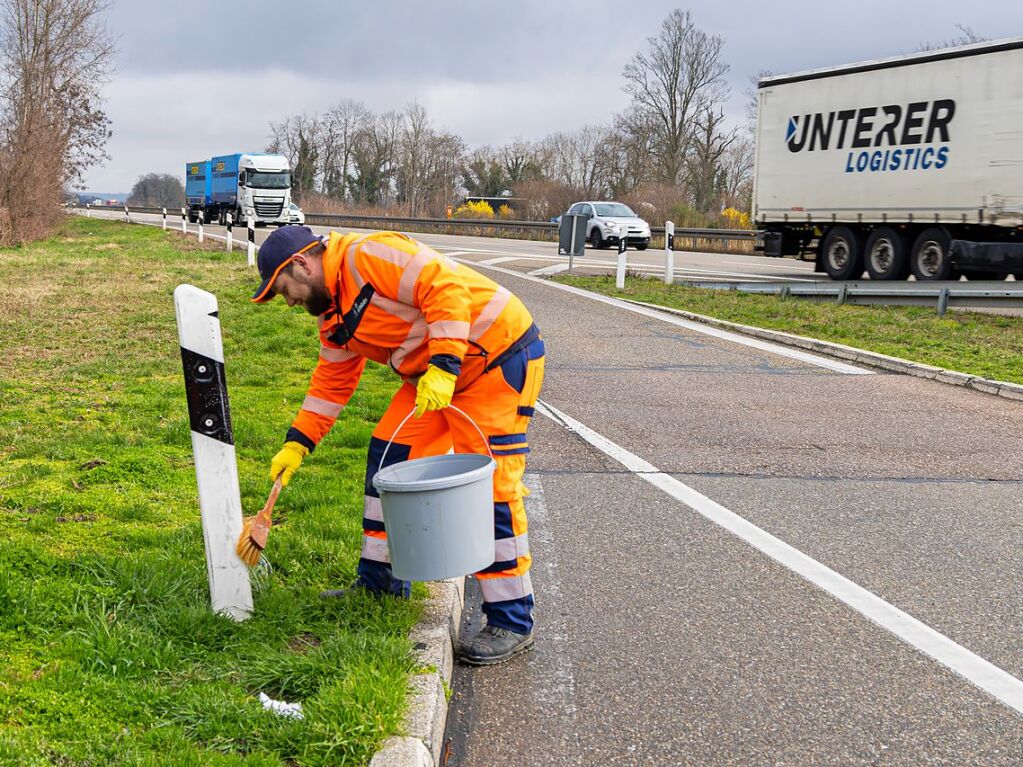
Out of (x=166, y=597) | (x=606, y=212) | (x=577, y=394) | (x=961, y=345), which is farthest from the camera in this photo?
(x=606, y=212)

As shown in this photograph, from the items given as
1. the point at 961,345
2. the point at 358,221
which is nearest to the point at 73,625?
the point at 961,345

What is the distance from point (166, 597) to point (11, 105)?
35777 millimetres

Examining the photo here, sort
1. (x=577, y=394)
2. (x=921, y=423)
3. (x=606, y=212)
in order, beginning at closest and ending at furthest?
1. (x=921, y=423)
2. (x=577, y=394)
3. (x=606, y=212)

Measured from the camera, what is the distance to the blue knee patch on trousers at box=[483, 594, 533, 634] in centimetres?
399

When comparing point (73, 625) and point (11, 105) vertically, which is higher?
point (11, 105)

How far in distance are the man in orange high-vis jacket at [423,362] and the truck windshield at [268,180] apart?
42.5 metres

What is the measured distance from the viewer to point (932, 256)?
1773cm

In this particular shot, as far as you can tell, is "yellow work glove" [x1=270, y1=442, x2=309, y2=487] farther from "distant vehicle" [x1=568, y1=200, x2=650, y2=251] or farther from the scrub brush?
"distant vehicle" [x1=568, y1=200, x2=650, y2=251]

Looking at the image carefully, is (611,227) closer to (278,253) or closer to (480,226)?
(480,226)

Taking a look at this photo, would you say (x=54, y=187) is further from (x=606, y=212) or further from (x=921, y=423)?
(x=921, y=423)

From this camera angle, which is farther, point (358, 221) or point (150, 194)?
point (150, 194)

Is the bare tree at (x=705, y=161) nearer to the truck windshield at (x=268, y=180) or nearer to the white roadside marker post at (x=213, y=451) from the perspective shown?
the truck windshield at (x=268, y=180)

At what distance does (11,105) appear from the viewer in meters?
34.9

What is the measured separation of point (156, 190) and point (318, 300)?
120m
